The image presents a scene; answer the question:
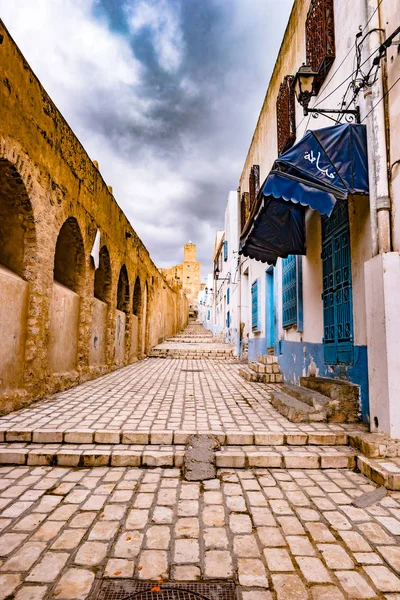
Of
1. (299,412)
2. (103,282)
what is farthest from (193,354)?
(299,412)

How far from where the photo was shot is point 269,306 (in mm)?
10242

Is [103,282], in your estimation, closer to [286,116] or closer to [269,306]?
[269,306]

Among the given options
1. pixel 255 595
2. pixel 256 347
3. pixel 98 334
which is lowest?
pixel 255 595

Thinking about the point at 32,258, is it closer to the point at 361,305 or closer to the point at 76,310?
the point at 76,310

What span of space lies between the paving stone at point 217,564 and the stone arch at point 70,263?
20.8ft

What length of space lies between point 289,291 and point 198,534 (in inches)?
231

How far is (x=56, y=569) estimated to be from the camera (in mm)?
2086

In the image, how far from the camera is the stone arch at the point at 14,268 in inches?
195

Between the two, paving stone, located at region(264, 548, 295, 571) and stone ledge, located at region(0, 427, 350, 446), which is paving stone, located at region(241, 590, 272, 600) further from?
stone ledge, located at region(0, 427, 350, 446)

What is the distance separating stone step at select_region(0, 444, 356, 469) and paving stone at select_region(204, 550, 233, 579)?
1.46m

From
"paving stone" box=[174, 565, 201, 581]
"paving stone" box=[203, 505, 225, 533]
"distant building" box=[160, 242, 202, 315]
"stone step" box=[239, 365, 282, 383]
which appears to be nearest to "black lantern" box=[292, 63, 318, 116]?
"paving stone" box=[203, 505, 225, 533]

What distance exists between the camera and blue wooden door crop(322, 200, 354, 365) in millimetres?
4949

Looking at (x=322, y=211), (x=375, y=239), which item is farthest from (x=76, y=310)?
(x=375, y=239)

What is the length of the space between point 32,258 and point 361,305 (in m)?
4.66
